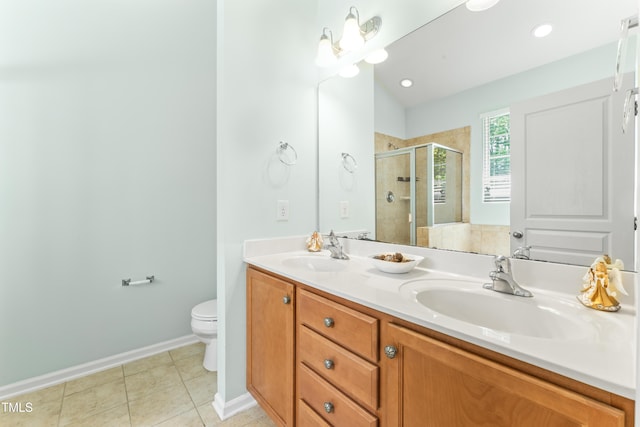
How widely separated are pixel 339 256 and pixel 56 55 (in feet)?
6.97

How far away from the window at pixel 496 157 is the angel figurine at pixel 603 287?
34cm

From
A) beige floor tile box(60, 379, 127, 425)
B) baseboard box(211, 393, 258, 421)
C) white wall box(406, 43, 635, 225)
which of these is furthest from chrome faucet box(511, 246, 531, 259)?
beige floor tile box(60, 379, 127, 425)

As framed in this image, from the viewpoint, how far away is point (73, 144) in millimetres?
1779

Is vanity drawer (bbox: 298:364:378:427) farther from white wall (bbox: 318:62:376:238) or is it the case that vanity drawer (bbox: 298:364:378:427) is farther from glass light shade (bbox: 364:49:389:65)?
glass light shade (bbox: 364:49:389:65)

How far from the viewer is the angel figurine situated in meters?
0.73

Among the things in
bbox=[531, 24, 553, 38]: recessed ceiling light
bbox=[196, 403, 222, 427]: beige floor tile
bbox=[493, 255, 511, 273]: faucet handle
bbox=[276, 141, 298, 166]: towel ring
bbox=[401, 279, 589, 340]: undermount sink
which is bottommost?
bbox=[196, 403, 222, 427]: beige floor tile

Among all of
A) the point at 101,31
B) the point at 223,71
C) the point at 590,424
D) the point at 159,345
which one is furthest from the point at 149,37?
the point at 590,424

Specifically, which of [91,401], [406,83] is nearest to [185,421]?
[91,401]

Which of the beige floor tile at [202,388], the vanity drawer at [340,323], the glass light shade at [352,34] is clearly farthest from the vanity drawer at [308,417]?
the glass light shade at [352,34]

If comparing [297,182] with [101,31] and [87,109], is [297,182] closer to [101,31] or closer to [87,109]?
[87,109]

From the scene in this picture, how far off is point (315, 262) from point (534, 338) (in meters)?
1.08

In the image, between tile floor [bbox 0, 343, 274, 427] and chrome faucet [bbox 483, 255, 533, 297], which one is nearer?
chrome faucet [bbox 483, 255, 533, 297]

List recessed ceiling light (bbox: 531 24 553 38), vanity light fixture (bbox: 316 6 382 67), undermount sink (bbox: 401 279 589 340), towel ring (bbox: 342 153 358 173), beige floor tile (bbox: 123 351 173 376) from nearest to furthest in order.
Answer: undermount sink (bbox: 401 279 589 340), recessed ceiling light (bbox: 531 24 553 38), vanity light fixture (bbox: 316 6 382 67), towel ring (bbox: 342 153 358 173), beige floor tile (bbox: 123 351 173 376)

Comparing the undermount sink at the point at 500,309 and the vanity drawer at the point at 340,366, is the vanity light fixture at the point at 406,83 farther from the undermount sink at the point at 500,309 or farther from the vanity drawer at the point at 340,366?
the vanity drawer at the point at 340,366
